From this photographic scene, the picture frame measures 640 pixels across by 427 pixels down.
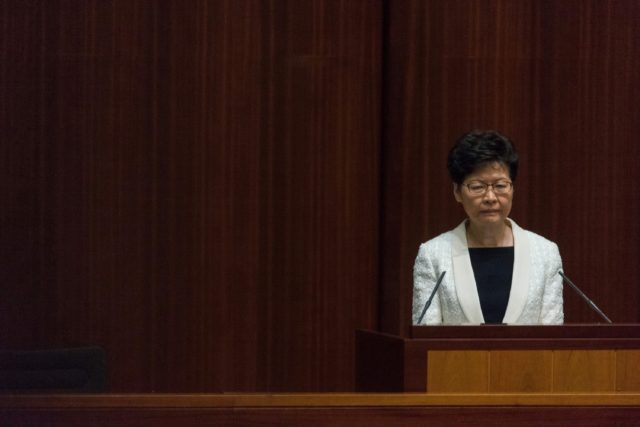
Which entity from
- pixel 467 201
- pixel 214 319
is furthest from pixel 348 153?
pixel 467 201

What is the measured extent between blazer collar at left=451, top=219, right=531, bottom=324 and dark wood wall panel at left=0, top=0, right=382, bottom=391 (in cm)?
105

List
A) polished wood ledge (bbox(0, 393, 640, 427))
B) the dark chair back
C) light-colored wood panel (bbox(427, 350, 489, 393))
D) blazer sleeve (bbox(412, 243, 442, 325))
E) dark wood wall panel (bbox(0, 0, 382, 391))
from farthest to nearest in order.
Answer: dark wood wall panel (bbox(0, 0, 382, 391))
blazer sleeve (bbox(412, 243, 442, 325))
the dark chair back
light-colored wood panel (bbox(427, 350, 489, 393))
polished wood ledge (bbox(0, 393, 640, 427))

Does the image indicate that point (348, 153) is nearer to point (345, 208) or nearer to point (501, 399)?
point (345, 208)

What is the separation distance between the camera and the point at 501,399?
5.50 feet

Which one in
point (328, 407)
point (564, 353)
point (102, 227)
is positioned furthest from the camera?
point (102, 227)

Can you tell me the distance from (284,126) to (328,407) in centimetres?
190

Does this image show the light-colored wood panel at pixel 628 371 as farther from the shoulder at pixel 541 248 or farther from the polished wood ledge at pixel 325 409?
the shoulder at pixel 541 248

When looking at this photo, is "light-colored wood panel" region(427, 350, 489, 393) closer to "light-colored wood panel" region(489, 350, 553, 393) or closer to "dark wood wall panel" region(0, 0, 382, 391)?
"light-colored wood panel" region(489, 350, 553, 393)

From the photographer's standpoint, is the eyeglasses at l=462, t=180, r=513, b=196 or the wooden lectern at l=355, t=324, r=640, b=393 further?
the eyeglasses at l=462, t=180, r=513, b=196

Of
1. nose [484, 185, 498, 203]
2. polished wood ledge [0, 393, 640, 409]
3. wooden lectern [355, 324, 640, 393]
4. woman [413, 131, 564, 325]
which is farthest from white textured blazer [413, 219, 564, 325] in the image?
polished wood ledge [0, 393, 640, 409]

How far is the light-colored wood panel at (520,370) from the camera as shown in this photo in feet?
5.75

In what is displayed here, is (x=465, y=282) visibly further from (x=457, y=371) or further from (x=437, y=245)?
(x=457, y=371)

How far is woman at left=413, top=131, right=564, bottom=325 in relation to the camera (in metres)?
2.39

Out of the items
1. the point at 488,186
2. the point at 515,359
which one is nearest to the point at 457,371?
the point at 515,359
